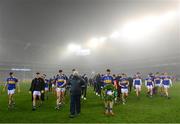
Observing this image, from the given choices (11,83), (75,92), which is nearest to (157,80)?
(75,92)

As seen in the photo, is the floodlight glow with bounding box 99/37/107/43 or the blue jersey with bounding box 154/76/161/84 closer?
the blue jersey with bounding box 154/76/161/84

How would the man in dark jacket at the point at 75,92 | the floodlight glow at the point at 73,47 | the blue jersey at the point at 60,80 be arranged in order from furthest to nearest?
the floodlight glow at the point at 73,47 < the blue jersey at the point at 60,80 < the man in dark jacket at the point at 75,92

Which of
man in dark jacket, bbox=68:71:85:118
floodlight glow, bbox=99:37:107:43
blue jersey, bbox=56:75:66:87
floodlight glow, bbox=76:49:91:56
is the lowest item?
man in dark jacket, bbox=68:71:85:118

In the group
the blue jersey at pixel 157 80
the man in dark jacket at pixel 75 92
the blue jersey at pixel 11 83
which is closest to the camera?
the man in dark jacket at pixel 75 92

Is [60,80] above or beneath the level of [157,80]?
above

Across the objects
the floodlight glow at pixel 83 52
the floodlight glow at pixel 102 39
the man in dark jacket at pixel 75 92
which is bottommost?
the man in dark jacket at pixel 75 92

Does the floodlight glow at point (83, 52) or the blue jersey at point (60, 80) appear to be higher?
the floodlight glow at point (83, 52)

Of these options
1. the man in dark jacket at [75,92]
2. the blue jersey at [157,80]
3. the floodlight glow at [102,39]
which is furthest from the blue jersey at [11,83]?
the floodlight glow at [102,39]

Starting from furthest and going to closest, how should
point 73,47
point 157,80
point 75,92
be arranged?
point 73,47
point 157,80
point 75,92

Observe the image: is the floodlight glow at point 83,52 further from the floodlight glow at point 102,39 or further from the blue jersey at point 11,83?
the blue jersey at point 11,83

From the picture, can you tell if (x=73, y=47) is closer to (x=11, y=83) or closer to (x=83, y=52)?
(x=83, y=52)

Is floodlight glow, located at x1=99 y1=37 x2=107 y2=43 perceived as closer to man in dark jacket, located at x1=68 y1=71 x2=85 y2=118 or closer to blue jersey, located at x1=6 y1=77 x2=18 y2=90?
blue jersey, located at x1=6 y1=77 x2=18 y2=90

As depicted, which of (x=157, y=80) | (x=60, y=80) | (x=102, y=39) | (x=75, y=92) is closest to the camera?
(x=75, y=92)

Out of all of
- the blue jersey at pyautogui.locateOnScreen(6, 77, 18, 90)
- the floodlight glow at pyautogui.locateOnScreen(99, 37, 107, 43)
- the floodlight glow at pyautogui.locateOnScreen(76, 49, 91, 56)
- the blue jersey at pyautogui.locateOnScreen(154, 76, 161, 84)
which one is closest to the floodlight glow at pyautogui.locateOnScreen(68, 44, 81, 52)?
the floodlight glow at pyautogui.locateOnScreen(76, 49, 91, 56)
